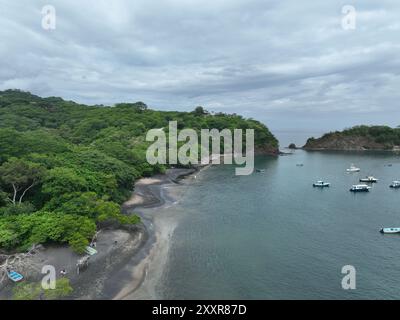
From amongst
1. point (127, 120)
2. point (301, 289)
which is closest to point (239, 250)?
point (301, 289)

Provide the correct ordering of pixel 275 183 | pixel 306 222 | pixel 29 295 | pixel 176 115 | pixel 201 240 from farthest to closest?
pixel 176 115, pixel 275 183, pixel 306 222, pixel 201 240, pixel 29 295

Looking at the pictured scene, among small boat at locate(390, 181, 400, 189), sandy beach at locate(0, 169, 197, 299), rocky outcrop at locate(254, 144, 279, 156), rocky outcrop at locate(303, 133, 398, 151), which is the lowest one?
sandy beach at locate(0, 169, 197, 299)

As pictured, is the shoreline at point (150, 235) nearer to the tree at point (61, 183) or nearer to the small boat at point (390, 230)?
the tree at point (61, 183)

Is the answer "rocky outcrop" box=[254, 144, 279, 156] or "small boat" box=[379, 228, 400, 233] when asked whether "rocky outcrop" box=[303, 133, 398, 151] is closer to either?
"rocky outcrop" box=[254, 144, 279, 156]

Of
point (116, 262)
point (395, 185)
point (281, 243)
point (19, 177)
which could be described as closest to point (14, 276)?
point (116, 262)

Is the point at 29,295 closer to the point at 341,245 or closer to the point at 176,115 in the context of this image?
the point at 341,245

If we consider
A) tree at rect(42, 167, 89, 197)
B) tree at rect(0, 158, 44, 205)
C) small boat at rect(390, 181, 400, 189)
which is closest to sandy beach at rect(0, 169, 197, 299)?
tree at rect(42, 167, 89, 197)
